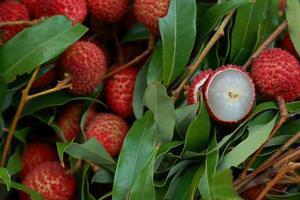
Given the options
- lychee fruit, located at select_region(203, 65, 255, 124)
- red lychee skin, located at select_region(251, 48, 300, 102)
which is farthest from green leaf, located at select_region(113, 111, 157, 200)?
red lychee skin, located at select_region(251, 48, 300, 102)

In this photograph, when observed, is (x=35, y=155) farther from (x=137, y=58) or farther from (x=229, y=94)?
(x=229, y=94)

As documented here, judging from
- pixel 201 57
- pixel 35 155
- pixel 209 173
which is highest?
pixel 201 57

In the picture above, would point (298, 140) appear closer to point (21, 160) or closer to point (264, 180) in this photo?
Answer: point (264, 180)

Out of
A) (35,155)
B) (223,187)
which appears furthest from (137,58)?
(223,187)

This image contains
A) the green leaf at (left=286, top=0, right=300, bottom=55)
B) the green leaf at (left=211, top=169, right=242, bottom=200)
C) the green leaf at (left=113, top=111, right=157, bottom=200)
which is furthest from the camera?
the green leaf at (left=286, top=0, right=300, bottom=55)

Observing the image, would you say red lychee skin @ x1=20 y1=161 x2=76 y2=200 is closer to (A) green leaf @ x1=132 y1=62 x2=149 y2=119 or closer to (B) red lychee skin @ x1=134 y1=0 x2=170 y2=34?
(A) green leaf @ x1=132 y1=62 x2=149 y2=119

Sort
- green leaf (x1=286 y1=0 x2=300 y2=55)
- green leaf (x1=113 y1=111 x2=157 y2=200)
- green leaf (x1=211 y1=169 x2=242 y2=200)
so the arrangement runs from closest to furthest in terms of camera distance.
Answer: green leaf (x1=211 y1=169 x2=242 y2=200), green leaf (x1=113 y1=111 x2=157 y2=200), green leaf (x1=286 y1=0 x2=300 y2=55)

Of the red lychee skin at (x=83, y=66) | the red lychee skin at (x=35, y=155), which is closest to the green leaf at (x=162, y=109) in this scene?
the red lychee skin at (x=83, y=66)

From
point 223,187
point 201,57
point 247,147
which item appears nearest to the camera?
point 223,187
